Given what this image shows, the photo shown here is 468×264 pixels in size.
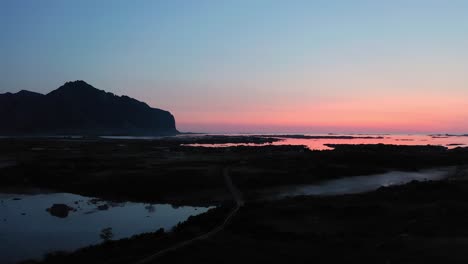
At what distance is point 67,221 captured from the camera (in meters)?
22.8

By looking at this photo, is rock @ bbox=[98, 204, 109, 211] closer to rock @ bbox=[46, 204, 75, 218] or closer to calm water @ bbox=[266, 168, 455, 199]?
rock @ bbox=[46, 204, 75, 218]

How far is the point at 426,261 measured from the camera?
14.6 meters

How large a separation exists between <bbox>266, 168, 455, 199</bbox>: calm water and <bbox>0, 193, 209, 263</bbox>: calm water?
28.7 feet

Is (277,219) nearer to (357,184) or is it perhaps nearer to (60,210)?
(60,210)

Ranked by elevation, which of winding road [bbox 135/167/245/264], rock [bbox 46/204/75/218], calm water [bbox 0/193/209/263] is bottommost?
calm water [bbox 0/193/209/263]

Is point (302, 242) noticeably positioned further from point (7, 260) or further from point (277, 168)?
point (277, 168)

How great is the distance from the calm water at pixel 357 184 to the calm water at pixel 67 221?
28.7 ft

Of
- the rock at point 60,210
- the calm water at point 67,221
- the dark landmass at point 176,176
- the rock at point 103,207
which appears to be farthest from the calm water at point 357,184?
the rock at point 60,210

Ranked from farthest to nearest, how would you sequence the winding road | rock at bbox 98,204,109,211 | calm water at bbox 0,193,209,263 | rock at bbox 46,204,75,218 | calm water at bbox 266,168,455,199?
calm water at bbox 266,168,455,199, rock at bbox 98,204,109,211, rock at bbox 46,204,75,218, calm water at bbox 0,193,209,263, the winding road

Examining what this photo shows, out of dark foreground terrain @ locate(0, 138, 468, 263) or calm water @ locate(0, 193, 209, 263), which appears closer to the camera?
dark foreground terrain @ locate(0, 138, 468, 263)

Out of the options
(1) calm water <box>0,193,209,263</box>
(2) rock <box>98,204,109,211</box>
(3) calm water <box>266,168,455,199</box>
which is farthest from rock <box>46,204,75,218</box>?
(3) calm water <box>266,168,455,199</box>

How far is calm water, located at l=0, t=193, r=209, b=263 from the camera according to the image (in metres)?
18.1

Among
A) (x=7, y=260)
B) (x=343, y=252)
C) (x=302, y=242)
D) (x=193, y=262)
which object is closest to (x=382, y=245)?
(x=343, y=252)

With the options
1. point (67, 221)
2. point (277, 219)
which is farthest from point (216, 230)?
point (67, 221)
